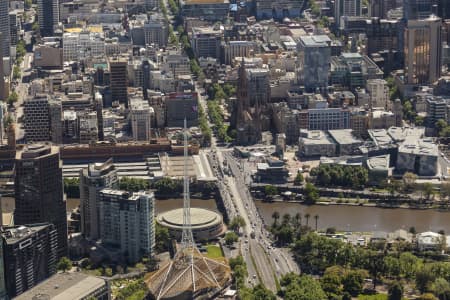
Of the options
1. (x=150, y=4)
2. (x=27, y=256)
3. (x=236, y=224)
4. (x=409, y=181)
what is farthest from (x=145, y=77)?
(x=27, y=256)

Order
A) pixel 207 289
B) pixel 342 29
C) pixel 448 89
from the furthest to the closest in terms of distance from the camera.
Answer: pixel 342 29, pixel 448 89, pixel 207 289

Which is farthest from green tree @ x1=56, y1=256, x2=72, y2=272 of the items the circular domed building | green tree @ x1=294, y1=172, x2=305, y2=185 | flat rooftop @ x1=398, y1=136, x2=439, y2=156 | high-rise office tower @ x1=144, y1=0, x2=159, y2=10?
high-rise office tower @ x1=144, y1=0, x2=159, y2=10

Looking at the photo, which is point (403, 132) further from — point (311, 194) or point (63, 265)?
point (63, 265)

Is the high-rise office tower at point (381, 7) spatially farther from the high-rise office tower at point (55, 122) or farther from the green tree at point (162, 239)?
the green tree at point (162, 239)

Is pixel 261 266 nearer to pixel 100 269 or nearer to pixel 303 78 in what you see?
pixel 100 269

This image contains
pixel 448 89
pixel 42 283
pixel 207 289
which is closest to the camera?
pixel 42 283

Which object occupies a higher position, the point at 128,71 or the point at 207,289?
the point at 128,71

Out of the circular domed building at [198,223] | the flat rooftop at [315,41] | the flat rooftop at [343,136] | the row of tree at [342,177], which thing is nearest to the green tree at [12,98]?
the flat rooftop at [315,41]

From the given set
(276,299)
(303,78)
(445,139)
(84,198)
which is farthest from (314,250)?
(303,78)
